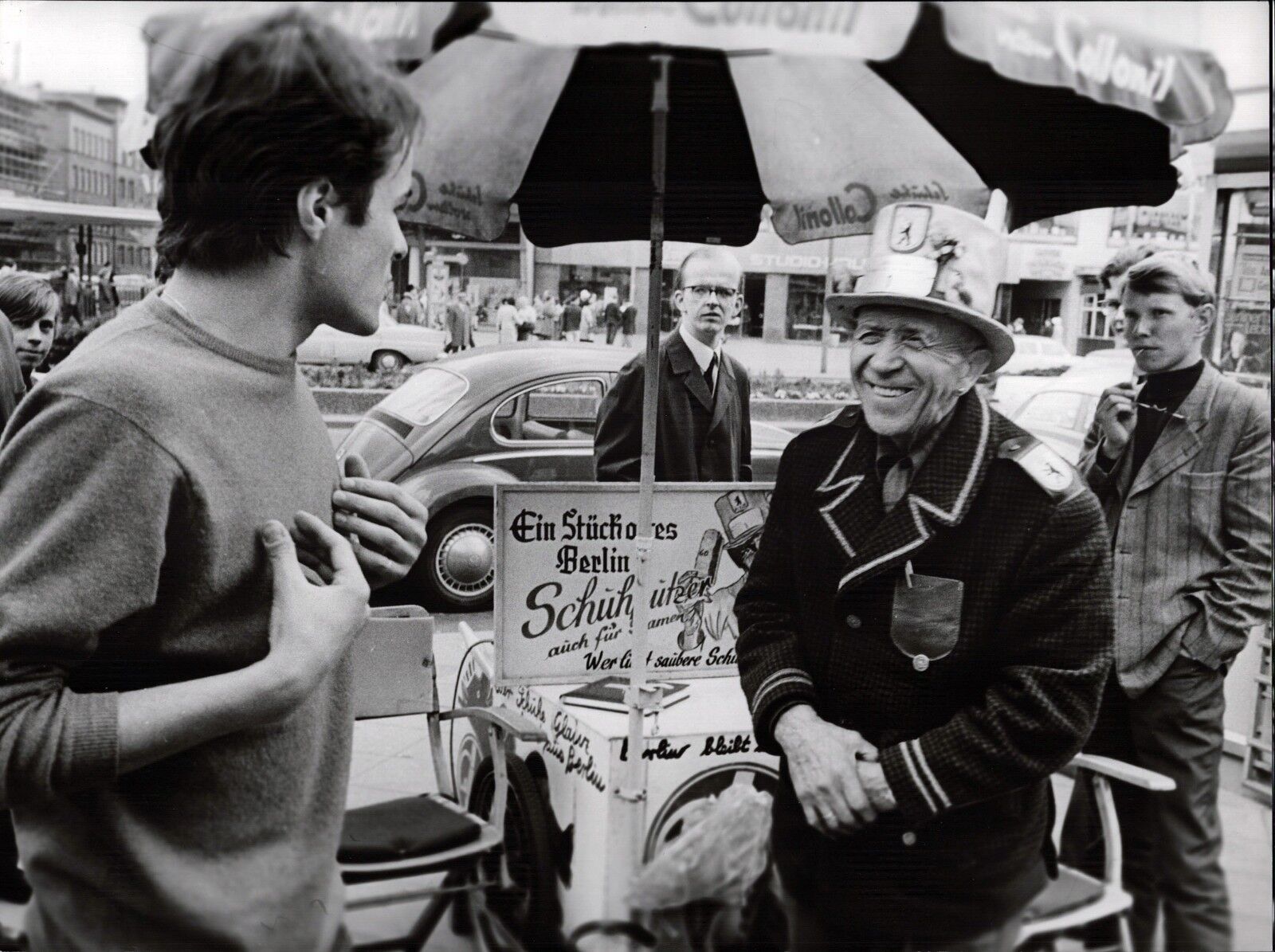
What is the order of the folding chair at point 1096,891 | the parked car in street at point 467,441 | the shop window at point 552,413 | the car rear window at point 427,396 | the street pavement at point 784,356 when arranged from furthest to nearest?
the shop window at point 552,413
the car rear window at point 427,396
the parked car in street at point 467,441
the street pavement at point 784,356
the folding chair at point 1096,891

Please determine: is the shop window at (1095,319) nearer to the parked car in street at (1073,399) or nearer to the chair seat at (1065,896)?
the parked car in street at (1073,399)

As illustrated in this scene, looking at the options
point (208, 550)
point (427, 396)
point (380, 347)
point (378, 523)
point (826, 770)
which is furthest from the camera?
point (427, 396)

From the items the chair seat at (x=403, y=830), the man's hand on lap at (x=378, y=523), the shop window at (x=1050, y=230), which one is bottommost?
the chair seat at (x=403, y=830)

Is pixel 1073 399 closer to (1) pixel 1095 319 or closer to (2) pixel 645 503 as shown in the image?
(1) pixel 1095 319

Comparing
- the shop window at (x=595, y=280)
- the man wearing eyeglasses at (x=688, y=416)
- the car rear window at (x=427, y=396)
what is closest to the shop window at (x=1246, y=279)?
the shop window at (x=595, y=280)

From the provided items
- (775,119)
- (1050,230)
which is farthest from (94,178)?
(1050,230)

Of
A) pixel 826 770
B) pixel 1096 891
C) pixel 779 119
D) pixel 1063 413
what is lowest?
pixel 1096 891

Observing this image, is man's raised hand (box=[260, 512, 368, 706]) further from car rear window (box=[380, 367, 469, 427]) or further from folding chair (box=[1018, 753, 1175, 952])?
car rear window (box=[380, 367, 469, 427])

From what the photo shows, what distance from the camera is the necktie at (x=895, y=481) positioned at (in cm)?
173

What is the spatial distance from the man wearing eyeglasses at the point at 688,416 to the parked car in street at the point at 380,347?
20.9 inches

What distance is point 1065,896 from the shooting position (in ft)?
5.79

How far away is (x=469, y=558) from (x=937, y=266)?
1.70 meters

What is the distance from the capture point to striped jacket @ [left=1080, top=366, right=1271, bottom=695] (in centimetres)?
205

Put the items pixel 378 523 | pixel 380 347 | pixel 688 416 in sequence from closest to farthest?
pixel 378 523 < pixel 380 347 < pixel 688 416
